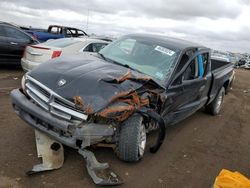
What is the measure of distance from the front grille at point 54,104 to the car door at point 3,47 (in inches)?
250

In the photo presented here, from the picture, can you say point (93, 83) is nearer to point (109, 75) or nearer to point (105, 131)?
point (109, 75)

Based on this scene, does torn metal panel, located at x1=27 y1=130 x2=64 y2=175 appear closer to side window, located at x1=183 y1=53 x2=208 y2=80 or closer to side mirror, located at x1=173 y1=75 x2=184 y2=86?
side mirror, located at x1=173 y1=75 x2=184 y2=86

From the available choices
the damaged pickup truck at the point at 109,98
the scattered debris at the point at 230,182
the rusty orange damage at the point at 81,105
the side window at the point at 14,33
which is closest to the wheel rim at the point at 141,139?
the damaged pickup truck at the point at 109,98

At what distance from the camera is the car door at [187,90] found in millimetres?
5203

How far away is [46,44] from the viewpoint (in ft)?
29.5

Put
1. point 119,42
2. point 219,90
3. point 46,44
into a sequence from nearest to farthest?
1. point 119,42
2. point 219,90
3. point 46,44

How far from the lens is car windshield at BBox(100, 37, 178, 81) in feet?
17.2

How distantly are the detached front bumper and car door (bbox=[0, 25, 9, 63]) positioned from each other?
645cm

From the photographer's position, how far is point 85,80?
166 inches

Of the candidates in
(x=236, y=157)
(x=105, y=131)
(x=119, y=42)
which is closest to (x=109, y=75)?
(x=105, y=131)

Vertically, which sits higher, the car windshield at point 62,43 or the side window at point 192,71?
the side window at point 192,71

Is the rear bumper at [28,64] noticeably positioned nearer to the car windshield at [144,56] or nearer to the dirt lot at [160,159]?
the dirt lot at [160,159]

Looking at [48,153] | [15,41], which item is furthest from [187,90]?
[15,41]

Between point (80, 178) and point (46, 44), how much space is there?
5778 millimetres
